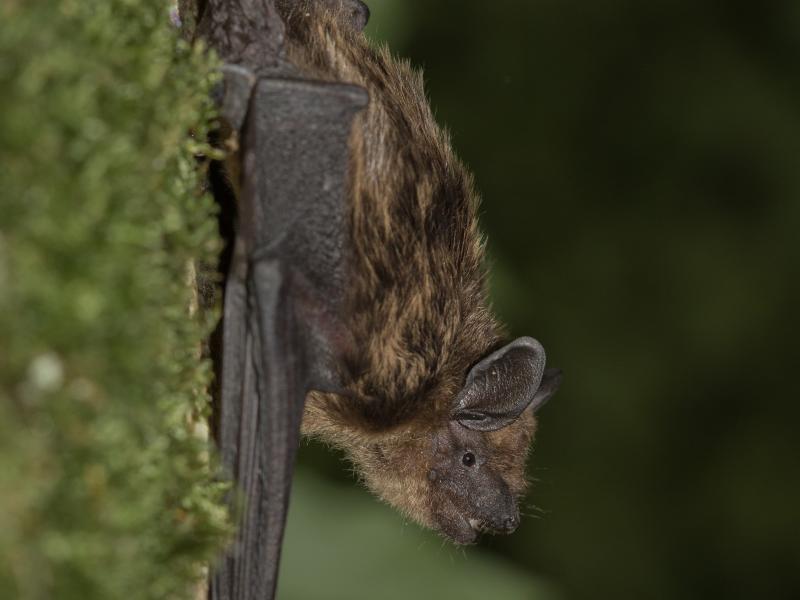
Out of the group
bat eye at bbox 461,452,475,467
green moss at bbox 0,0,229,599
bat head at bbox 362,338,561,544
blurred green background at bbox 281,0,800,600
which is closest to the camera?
green moss at bbox 0,0,229,599

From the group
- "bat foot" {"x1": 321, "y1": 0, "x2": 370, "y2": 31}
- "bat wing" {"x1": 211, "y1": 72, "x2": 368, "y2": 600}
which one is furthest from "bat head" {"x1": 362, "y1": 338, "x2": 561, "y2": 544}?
"bat foot" {"x1": 321, "y1": 0, "x2": 370, "y2": 31}

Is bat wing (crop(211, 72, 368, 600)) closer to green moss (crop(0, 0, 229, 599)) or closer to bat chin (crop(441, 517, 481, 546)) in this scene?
green moss (crop(0, 0, 229, 599))

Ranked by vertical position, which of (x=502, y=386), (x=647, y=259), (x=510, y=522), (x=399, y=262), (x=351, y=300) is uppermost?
(x=399, y=262)

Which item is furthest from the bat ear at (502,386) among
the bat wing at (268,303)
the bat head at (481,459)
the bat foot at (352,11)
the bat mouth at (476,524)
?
the bat foot at (352,11)

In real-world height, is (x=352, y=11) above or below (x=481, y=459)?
above

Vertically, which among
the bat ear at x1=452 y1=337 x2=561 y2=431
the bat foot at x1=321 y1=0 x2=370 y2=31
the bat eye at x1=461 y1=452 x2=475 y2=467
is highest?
the bat foot at x1=321 y1=0 x2=370 y2=31

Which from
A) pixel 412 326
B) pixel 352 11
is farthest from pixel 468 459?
pixel 352 11

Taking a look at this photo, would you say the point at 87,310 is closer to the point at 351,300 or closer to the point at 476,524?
the point at 351,300
